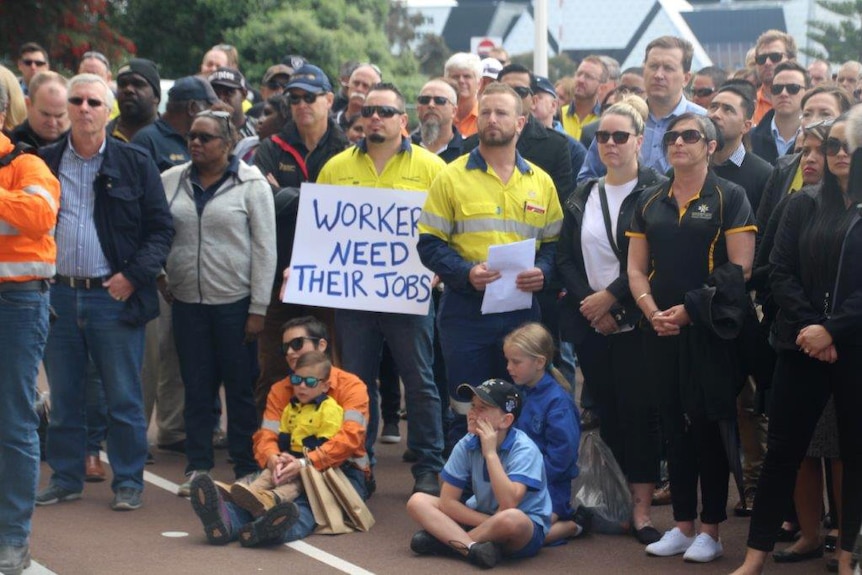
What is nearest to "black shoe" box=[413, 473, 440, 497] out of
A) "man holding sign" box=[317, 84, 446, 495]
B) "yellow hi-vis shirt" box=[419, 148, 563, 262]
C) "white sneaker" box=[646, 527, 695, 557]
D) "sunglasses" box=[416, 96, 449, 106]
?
"man holding sign" box=[317, 84, 446, 495]

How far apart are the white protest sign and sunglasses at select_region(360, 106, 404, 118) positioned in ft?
1.53

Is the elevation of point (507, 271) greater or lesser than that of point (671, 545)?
greater

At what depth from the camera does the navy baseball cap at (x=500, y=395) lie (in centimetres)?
806

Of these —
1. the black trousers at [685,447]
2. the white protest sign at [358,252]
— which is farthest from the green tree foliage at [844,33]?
the black trousers at [685,447]

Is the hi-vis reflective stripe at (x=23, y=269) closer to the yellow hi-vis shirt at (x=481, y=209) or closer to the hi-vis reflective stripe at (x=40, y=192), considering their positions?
the hi-vis reflective stripe at (x=40, y=192)

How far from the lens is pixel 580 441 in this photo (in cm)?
871

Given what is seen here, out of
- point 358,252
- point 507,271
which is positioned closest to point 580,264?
point 507,271

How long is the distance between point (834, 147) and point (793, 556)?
216 cm

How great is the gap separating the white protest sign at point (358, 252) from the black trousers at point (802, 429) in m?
2.73

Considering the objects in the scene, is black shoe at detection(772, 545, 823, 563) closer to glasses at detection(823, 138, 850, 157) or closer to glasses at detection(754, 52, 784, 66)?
glasses at detection(823, 138, 850, 157)

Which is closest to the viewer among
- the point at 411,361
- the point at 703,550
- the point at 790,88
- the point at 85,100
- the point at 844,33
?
the point at 703,550

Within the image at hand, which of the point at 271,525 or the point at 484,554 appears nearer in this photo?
the point at 484,554

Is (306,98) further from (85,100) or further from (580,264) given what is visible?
(580,264)

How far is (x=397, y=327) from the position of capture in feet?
30.9
